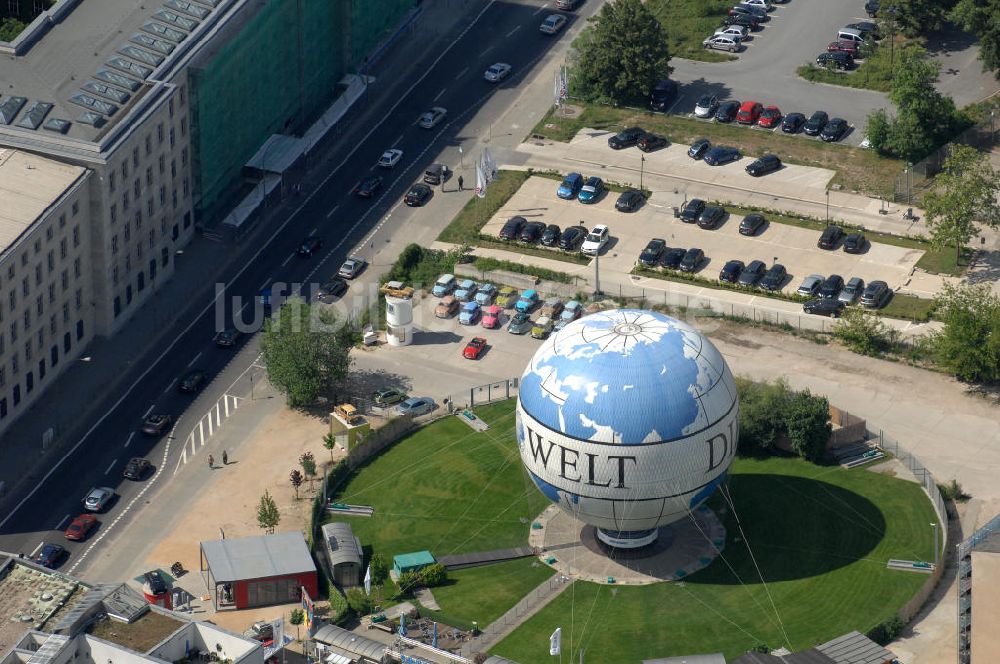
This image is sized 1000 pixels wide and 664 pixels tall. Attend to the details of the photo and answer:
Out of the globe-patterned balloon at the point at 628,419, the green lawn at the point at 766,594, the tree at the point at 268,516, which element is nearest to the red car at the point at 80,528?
the tree at the point at 268,516

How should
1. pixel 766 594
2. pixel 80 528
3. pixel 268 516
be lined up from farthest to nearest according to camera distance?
pixel 80 528
pixel 268 516
pixel 766 594

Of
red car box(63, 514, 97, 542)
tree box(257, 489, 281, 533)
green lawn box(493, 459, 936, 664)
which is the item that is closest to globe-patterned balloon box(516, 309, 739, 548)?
green lawn box(493, 459, 936, 664)

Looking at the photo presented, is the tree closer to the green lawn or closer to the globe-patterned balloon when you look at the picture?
the globe-patterned balloon

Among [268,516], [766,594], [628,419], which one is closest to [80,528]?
[268,516]

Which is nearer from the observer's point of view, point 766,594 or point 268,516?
point 766,594

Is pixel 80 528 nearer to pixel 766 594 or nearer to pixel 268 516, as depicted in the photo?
pixel 268 516

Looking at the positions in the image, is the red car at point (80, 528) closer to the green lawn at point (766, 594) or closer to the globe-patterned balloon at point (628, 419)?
the green lawn at point (766, 594)
